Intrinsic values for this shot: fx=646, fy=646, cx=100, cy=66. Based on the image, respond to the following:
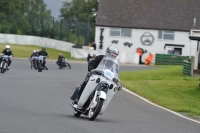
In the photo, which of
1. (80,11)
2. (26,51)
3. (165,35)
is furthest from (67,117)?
(80,11)

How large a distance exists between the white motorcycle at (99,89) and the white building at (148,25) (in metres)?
54.4

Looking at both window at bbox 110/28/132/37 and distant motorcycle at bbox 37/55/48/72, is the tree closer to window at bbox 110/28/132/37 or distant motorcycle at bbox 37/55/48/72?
window at bbox 110/28/132/37

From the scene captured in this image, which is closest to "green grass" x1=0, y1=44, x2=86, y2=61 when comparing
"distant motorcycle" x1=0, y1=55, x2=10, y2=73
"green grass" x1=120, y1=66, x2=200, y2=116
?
"distant motorcycle" x1=0, y1=55, x2=10, y2=73

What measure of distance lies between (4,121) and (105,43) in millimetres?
58166

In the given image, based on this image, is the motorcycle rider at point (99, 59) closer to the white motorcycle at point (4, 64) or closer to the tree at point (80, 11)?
the white motorcycle at point (4, 64)

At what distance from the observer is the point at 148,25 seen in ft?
230

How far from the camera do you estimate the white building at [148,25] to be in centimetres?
6988

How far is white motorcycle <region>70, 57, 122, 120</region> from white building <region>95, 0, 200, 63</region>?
54443mm

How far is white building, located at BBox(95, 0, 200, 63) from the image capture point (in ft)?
229

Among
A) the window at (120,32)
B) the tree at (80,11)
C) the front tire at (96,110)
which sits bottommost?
the front tire at (96,110)

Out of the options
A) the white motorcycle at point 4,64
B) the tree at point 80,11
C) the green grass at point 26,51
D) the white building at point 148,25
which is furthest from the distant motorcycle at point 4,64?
the tree at point 80,11

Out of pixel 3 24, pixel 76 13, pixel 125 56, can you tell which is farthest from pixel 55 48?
pixel 76 13

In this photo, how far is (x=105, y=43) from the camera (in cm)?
7025

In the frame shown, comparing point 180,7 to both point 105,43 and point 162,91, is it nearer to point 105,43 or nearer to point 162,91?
point 105,43
